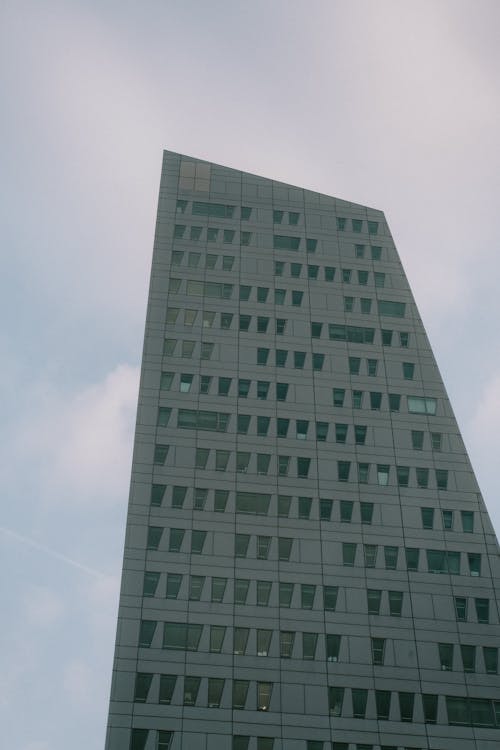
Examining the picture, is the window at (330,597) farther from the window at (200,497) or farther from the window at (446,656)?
the window at (200,497)

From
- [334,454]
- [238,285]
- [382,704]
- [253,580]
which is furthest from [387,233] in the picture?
[382,704]

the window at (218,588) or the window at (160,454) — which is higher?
the window at (160,454)

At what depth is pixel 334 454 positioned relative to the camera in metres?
73.2

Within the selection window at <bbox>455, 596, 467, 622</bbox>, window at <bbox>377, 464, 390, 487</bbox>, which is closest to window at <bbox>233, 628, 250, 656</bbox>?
window at <bbox>455, 596, 467, 622</bbox>

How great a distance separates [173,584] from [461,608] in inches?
869

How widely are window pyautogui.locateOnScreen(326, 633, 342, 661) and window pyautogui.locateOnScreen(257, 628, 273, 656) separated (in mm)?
4270

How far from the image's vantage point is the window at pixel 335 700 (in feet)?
199

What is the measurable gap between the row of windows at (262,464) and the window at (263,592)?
31.4ft

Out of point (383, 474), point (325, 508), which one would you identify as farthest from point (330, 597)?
point (383, 474)

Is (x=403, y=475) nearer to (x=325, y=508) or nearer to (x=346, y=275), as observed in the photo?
(x=325, y=508)

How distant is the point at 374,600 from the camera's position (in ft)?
217

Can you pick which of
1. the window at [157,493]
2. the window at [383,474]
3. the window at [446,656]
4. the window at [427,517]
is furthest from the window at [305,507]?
the window at [446,656]

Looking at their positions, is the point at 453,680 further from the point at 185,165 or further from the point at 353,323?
the point at 185,165

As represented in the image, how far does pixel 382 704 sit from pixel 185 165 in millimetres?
58287
